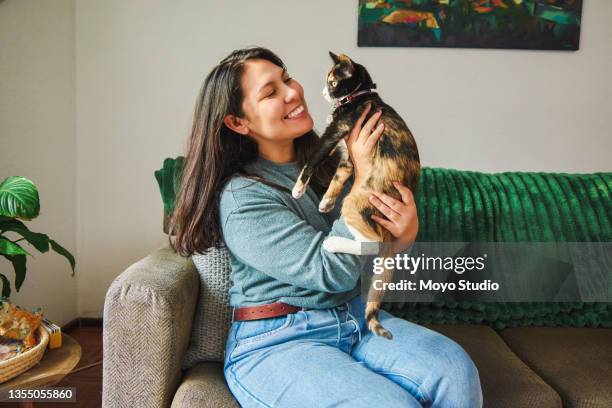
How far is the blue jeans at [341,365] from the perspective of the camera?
3.00ft

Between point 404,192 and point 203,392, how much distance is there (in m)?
0.61

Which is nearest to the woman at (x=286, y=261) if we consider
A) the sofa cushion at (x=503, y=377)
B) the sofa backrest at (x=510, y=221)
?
the sofa cushion at (x=503, y=377)

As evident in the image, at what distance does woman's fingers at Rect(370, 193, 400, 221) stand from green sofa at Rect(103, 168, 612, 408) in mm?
508

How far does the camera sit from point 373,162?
3.25 ft

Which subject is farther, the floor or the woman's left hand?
the floor

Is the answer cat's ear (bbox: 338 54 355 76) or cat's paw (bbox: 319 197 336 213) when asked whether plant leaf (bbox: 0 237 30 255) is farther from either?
cat's ear (bbox: 338 54 355 76)

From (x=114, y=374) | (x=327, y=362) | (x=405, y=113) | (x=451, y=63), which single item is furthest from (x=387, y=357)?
(x=451, y=63)

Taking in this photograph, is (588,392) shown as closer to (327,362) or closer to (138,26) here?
(327,362)

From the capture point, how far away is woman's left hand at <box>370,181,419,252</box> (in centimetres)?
98

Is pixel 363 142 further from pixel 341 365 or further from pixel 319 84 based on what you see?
pixel 319 84

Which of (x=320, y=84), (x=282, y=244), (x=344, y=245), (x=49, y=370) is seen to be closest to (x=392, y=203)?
(x=344, y=245)

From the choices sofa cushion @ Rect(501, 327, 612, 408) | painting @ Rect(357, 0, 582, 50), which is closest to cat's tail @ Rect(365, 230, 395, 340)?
Result: sofa cushion @ Rect(501, 327, 612, 408)

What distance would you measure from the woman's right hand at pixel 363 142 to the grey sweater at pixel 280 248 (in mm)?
106

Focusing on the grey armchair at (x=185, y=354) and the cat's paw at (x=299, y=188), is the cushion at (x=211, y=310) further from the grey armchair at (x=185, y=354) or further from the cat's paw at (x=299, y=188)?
the cat's paw at (x=299, y=188)
